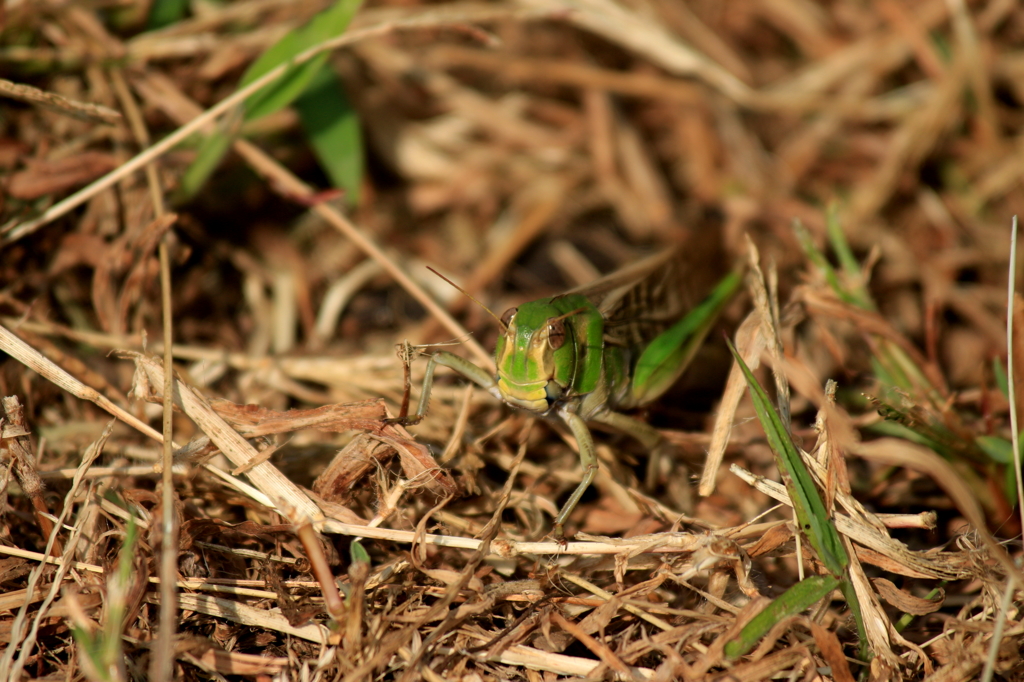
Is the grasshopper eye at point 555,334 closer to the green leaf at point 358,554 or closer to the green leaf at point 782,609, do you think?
the green leaf at point 358,554

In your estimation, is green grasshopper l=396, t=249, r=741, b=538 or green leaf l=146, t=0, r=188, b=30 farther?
green leaf l=146, t=0, r=188, b=30

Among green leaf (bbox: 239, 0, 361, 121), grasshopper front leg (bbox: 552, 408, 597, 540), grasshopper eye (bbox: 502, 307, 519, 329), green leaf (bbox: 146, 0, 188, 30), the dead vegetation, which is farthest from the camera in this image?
green leaf (bbox: 146, 0, 188, 30)

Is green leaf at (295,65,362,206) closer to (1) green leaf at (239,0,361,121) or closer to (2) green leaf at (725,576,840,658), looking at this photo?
(1) green leaf at (239,0,361,121)

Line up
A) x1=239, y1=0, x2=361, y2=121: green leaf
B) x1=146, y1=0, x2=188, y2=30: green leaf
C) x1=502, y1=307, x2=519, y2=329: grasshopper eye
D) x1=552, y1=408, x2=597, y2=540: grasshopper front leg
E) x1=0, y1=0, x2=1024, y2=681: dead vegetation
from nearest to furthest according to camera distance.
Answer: x1=0, y1=0, x2=1024, y2=681: dead vegetation < x1=552, y1=408, x2=597, y2=540: grasshopper front leg < x1=502, y1=307, x2=519, y2=329: grasshopper eye < x1=239, y1=0, x2=361, y2=121: green leaf < x1=146, y1=0, x2=188, y2=30: green leaf

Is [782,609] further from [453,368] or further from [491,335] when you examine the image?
[491,335]

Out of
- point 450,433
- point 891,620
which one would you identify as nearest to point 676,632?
point 891,620

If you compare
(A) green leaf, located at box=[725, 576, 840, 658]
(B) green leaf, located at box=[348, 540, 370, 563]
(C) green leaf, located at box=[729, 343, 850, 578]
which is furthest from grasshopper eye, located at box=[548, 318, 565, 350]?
(A) green leaf, located at box=[725, 576, 840, 658]

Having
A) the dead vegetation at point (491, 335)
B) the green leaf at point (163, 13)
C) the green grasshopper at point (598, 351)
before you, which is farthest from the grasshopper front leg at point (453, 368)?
the green leaf at point (163, 13)

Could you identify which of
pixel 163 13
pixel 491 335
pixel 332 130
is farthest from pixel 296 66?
pixel 491 335
